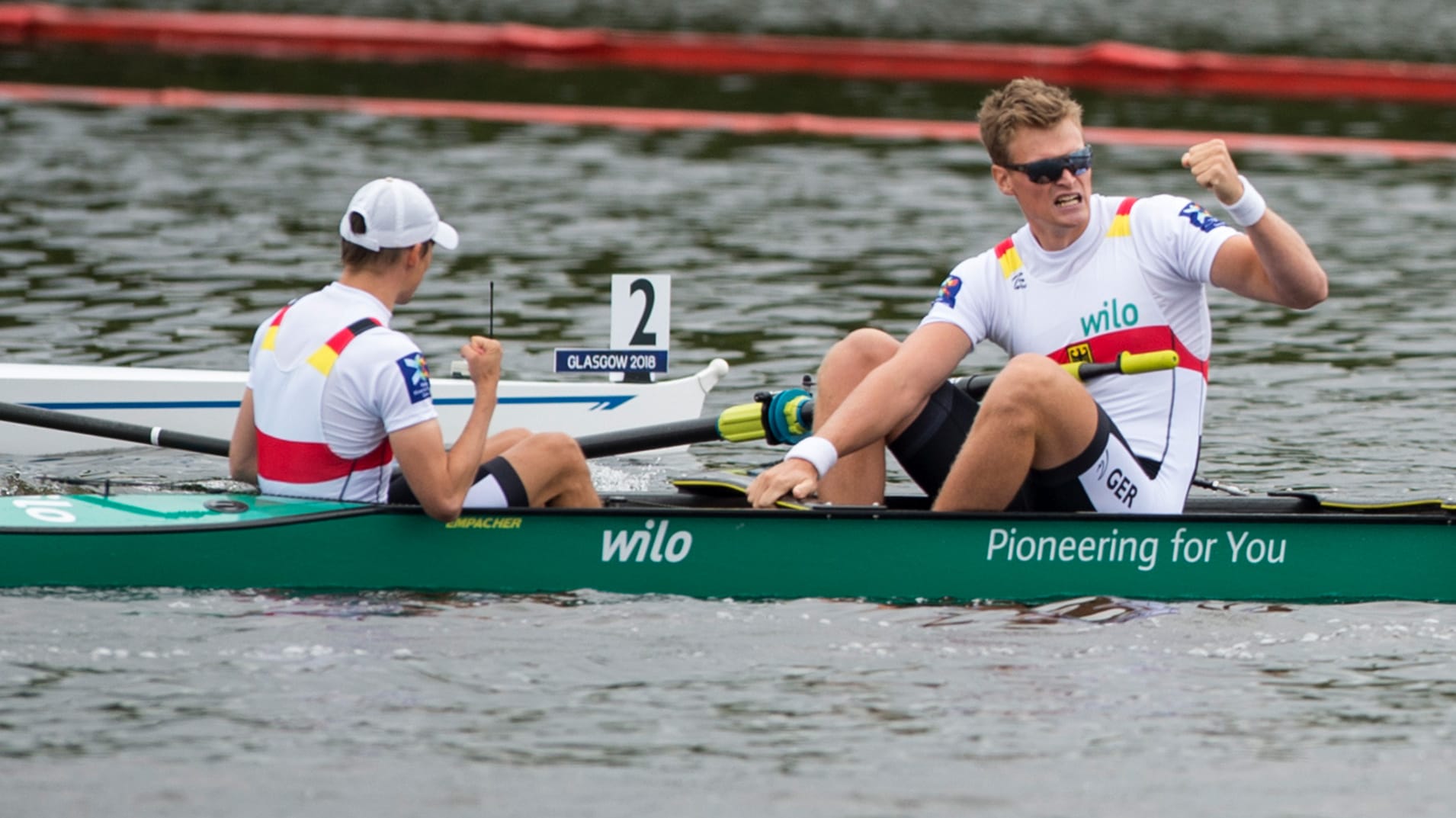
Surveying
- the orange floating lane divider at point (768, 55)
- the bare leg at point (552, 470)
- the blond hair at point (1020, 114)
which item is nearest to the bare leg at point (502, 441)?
the bare leg at point (552, 470)

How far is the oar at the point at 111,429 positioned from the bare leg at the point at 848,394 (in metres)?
1.96

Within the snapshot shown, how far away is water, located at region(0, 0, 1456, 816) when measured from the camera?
4848 mm

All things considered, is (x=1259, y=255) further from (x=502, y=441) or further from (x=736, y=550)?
(x=502, y=441)

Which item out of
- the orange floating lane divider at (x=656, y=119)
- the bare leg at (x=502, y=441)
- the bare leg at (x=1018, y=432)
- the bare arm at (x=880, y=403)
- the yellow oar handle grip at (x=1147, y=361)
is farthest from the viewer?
the orange floating lane divider at (x=656, y=119)

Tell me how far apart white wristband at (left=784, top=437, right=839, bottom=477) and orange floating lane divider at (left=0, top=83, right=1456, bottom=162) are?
1274 centimetres

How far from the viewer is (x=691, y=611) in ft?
20.1

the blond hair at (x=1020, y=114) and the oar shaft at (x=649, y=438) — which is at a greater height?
the blond hair at (x=1020, y=114)

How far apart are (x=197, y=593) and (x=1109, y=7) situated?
29706mm

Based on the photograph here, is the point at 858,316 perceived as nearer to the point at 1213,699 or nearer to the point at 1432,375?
the point at 1432,375

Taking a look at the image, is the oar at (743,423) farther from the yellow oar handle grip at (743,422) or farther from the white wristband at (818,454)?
the white wristband at (818,454)

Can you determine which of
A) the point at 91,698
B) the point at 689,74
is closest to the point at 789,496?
the point at 91,698

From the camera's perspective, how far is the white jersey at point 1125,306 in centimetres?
614

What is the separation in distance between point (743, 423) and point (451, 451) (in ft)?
3.88

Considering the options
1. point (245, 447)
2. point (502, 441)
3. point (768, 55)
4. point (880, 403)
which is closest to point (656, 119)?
point (768, 55)
